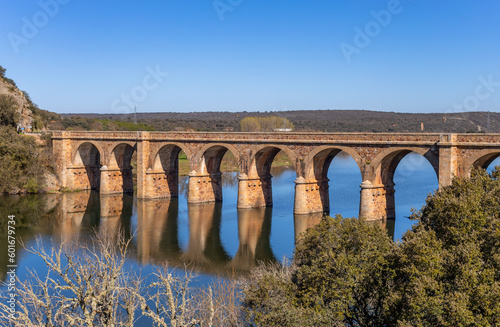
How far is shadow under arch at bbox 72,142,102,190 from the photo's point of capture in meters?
43.2

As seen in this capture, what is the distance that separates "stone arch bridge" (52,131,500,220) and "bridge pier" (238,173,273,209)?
0.06m

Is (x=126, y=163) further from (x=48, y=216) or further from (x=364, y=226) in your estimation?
(x=364, y=226)

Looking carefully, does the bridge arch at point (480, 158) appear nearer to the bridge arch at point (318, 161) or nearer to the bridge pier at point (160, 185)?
the bridge arch at point (318, 161)

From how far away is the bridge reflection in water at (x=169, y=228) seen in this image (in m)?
22.3

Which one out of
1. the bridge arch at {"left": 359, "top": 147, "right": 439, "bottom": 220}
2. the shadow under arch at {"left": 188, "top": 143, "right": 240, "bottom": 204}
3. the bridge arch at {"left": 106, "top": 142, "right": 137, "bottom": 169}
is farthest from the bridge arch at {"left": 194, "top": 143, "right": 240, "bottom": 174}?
the bridge arch at {"left": 359, "top": 147, "right": 439, "bottom": 220}

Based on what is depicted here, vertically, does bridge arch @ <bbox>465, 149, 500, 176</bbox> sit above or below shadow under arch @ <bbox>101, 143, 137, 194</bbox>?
above

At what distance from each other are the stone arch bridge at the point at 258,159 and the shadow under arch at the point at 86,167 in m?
0.08

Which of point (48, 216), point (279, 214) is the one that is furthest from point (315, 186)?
point (48, 216)

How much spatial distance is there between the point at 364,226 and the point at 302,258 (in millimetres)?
1690

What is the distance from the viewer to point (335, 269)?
471 inches

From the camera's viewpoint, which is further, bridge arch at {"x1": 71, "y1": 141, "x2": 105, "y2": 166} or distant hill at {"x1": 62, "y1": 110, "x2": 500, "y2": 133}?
distant hill at {"x1": 62, "y1": 110, "x2": 500, "y2": 133}

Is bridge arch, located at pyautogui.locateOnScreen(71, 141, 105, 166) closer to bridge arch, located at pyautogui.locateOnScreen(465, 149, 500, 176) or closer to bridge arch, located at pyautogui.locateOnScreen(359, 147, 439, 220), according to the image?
bridge arch, located at pyautogui.locateOnScreen(359, 147, 439, 220)

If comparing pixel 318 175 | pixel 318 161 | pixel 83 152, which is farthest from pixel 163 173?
pixel 318 161

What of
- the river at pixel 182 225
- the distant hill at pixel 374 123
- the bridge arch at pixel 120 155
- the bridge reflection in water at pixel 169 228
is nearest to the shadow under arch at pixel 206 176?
the bridge reflection in water at pixel 169 228
